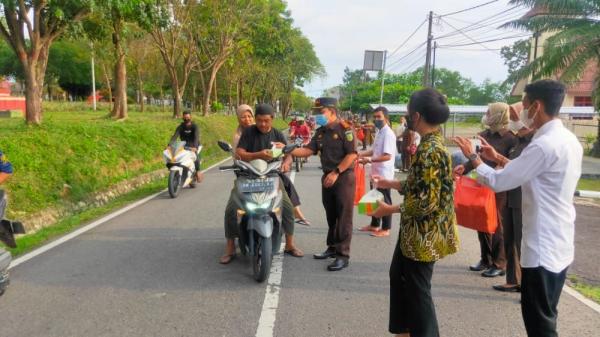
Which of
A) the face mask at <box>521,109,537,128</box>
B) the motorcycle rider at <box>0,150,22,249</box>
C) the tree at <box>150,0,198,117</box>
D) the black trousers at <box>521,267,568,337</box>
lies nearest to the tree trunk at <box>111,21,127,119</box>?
the tree at <box>150,0,198,117</box>

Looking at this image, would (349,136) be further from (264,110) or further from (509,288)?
(509,288)

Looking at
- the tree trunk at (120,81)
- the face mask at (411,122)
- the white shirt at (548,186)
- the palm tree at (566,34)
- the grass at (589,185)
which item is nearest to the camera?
the white shirt at (548,186)

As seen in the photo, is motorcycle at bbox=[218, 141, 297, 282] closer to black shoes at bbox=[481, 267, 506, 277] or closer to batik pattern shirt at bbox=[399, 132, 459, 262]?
batik pattern shirt at bbox=[399, 132, 459, 262]

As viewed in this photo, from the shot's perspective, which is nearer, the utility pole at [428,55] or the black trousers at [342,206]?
the black trousers at [342,206]

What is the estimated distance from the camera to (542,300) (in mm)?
2535

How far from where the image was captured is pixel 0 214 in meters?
3.83

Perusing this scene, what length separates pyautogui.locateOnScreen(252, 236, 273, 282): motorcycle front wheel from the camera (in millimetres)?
4430

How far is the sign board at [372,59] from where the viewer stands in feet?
65.0

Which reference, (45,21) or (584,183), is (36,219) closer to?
(45,21)

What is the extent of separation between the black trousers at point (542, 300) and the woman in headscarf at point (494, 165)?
1.71 meters

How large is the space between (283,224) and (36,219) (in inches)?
163

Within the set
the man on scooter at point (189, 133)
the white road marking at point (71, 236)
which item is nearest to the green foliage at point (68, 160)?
the white road marking at point (71, 236)

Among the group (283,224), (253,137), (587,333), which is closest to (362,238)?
(283,224)

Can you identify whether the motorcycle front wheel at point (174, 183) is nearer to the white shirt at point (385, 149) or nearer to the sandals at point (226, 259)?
the sandals at point (226, 259)
